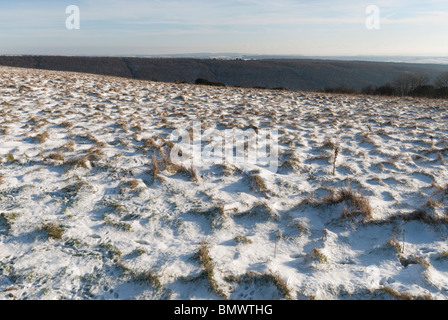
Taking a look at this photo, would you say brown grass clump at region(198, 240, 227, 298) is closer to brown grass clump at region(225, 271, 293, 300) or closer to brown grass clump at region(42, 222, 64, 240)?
brown grass clump at region(225, 271, 293, 300)

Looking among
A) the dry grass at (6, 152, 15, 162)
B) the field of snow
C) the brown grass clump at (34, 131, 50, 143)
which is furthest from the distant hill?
the dry grass at (6, 152, 15, 162)

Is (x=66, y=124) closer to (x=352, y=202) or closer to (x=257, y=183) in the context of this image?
(x=257, y=183)

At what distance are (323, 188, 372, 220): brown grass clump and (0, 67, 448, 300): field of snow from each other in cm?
2

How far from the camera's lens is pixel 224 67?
99375mm

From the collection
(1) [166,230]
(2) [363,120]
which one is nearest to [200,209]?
(1) [166,230]

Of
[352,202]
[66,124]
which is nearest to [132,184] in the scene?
[352,202]

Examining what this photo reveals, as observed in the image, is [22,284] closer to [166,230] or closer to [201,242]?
[166,230]

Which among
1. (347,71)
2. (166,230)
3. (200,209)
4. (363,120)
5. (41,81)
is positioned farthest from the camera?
(347,71)

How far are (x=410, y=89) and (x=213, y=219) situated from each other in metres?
32.3

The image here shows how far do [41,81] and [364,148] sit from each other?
1632cm

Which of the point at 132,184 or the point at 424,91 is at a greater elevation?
the point at 424,91

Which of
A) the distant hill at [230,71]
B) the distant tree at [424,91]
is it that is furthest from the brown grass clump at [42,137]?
the distant hill at [230,71]

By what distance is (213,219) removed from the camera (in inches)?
167

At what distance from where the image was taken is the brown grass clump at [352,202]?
4.31 metres
